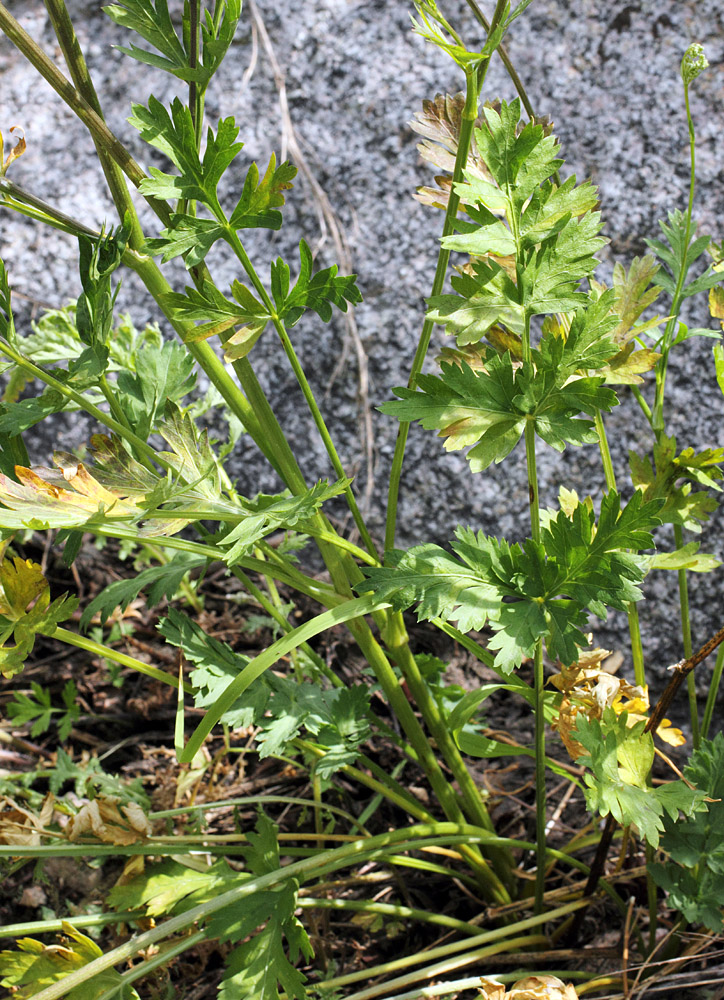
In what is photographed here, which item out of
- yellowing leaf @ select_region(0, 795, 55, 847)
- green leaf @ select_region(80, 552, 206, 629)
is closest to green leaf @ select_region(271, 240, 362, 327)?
green leaf @ select_region(80, 552, 206, 629)

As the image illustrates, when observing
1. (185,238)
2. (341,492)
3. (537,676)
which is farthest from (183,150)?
(537,676)

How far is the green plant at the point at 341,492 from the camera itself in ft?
2.27

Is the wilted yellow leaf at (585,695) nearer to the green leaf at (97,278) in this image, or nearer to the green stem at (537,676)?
the green stem at (537,676)

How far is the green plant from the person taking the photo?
2.27 ft

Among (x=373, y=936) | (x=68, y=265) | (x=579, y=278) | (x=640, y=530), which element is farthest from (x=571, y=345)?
(x=68, y=265)

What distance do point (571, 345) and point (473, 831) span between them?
0.60m

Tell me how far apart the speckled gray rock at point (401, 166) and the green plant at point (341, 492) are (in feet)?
1.20

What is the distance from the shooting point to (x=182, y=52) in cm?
70

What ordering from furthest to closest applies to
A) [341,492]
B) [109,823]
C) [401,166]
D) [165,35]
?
[401,166] → [109,823] → [341,492] → [165,35]

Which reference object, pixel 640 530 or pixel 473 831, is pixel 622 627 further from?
pixel 640 530

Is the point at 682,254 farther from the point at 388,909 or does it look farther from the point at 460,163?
the point at 388,909

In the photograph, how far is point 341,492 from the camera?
2.64 feet

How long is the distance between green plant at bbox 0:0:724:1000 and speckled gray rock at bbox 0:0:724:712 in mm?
364

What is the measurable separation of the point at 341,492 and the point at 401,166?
0.90 m
